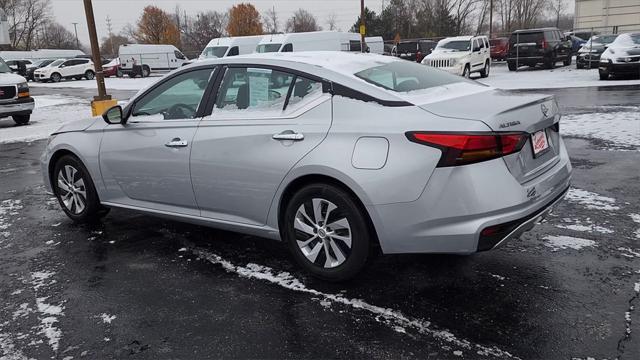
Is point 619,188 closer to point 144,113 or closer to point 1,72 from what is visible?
point 144,113

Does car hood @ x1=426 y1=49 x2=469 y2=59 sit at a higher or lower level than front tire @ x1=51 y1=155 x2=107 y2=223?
higher

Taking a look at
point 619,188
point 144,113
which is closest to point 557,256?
point 619,188

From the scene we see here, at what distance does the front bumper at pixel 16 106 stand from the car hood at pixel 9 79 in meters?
0.45

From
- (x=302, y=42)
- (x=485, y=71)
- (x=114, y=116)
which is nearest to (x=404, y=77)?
(x=114, y=116)

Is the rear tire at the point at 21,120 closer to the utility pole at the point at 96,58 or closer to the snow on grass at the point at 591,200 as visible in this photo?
the utility pole at the point at 96,58

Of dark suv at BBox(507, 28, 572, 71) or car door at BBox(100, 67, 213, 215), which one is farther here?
dark suv at BBox(507, 28, 572, 71)

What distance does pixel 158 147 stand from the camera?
454 centimetres

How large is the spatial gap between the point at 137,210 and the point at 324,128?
218 centimetres

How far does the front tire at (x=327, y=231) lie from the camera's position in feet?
11.8

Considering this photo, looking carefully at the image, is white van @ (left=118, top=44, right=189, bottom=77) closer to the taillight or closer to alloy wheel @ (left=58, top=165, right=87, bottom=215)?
alloy wheel @ (left=58, top=165, right=87, bottom=215)

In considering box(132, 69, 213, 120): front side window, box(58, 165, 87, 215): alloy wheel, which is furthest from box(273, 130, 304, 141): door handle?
box(58, 165, 87, 215): alloy wheel

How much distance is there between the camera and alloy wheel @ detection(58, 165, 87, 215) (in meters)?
5.36

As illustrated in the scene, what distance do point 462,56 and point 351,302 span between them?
20558 millimetres

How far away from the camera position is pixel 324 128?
12.0ft
